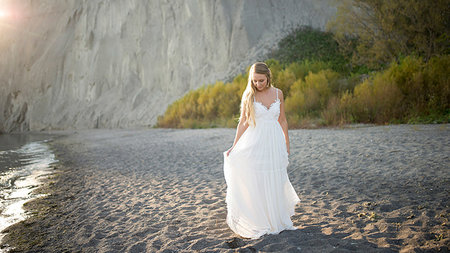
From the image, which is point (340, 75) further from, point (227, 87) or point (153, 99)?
point (153, 99)

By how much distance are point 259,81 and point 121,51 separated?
89.8ft

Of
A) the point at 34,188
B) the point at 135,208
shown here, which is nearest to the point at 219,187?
the point at 135,208

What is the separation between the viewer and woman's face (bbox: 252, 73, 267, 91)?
2998 millimetres

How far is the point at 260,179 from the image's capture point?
9.90ft

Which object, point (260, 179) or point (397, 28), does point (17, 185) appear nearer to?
point (260, 179)

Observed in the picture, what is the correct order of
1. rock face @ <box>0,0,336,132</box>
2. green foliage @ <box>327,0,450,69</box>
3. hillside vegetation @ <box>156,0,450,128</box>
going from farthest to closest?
rock face @ <box>0,0,336,132</box>
green foliage @ <box>327,0,450,69</box>
hillside vegetation @ <box>156,0,450,128</box>

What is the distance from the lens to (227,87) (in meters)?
15.2

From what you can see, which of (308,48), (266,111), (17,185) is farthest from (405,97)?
(17,185)

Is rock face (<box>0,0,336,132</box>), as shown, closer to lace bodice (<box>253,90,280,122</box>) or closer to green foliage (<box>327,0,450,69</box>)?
green foliage (<box>327,0,450,69</box>)

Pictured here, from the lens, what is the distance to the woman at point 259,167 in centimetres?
302

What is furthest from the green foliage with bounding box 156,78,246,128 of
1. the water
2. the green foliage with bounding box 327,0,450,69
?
the water

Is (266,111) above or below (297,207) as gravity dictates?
above

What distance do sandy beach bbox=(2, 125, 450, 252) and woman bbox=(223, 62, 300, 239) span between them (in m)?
0.15

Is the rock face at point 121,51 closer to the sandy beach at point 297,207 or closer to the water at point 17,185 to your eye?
the water at point 17,185
